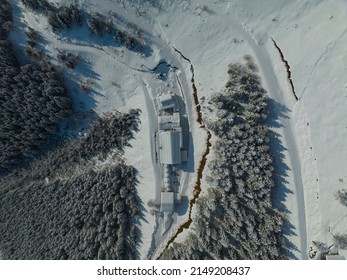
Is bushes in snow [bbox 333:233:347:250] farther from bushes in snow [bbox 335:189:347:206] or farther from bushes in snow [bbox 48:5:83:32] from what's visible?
bushes in snow [bbox 48:5:83:32]

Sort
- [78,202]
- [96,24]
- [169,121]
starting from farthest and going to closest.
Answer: [78,202], [96,24], [169,121]

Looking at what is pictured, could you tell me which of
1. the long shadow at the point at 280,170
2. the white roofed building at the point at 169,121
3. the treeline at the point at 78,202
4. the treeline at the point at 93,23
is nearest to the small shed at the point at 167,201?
the treeline at the point at 78,202

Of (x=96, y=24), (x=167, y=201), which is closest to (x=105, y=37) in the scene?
(x=96, y=24)

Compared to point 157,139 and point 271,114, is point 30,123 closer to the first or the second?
point 157,139

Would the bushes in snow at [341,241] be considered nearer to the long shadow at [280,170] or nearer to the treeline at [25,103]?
the long shadow at [280,170]

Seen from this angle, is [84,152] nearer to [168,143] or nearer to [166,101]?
[168,143]

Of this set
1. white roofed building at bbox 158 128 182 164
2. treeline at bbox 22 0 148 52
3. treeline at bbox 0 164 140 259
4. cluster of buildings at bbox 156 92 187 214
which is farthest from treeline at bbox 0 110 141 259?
treeline at bbox 22 0 148 52

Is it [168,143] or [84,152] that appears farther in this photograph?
[84,152]
